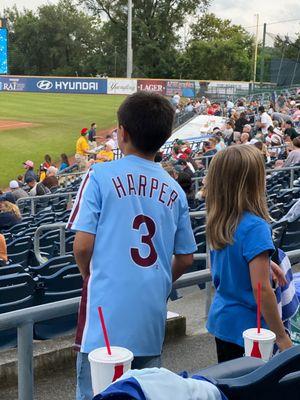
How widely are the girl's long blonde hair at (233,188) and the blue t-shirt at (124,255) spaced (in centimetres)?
27

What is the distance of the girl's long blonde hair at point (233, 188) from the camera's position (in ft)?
8.30

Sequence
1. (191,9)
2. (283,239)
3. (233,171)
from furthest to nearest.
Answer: (191,9) → (283,239) → (233,171)

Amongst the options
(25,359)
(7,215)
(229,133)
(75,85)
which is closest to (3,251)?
(7,215)

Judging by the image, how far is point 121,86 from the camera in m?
55.2

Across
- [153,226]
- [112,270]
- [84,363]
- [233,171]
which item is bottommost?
[84,363]

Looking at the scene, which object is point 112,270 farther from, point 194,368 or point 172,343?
point 172,343

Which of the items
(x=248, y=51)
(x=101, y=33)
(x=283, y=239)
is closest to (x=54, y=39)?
(x=101, y=33)

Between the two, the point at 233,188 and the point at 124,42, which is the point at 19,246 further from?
the point at 124,42

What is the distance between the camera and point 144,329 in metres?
2.40

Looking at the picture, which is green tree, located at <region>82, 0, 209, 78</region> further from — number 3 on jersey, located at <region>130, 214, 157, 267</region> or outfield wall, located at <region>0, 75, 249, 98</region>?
number 3 on jersey, located at <region>130, 214, 157, 267</region>

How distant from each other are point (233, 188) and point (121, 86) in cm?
5376

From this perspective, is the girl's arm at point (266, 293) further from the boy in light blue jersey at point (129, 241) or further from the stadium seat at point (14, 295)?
the stadium seat at point (14, 295)

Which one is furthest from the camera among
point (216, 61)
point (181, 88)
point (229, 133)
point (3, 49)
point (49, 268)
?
point (216, 61)

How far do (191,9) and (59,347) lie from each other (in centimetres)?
7979
